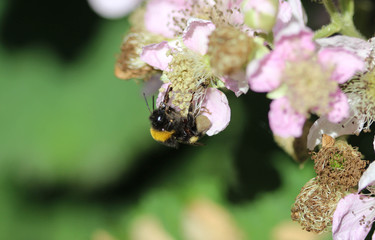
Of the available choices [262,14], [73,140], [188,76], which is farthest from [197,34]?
[73,140]

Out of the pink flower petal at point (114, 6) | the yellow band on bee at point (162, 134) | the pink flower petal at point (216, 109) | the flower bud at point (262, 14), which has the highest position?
the flower bud at point (262, 14)

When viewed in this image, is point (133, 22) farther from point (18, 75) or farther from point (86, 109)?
point (18, 75)

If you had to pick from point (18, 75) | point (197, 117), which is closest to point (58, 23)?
point (18, 75)

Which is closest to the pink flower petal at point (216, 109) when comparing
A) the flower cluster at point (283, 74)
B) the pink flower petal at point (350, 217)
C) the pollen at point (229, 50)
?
the flower cluster at point (283, 74)

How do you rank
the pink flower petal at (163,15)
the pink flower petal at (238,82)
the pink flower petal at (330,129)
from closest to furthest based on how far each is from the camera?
the pink flower petal at (238,82), the pink flower petal at (330,129), the pink flower petal at (163,15)

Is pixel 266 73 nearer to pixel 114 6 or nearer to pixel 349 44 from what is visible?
pixel 349 44

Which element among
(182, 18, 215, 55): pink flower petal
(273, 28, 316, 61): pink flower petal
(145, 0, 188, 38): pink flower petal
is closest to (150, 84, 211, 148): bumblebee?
(182, 18, 215, 55): pink flower petal

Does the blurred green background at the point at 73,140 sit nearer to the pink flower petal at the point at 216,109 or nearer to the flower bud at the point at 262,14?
the pink flower petal at the point at 216,109
